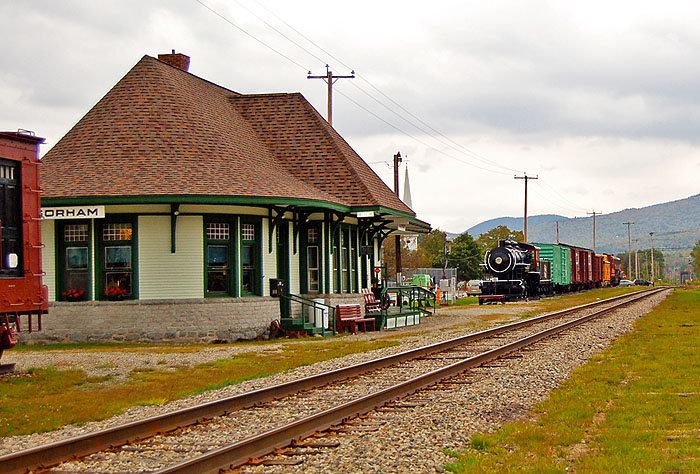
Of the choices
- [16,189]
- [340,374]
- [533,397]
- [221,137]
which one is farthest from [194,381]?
[221,137]

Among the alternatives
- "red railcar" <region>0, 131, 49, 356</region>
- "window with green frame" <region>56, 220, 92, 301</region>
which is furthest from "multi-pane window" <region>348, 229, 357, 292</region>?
"red railcar" <region>0, 131, 49, 356</region>

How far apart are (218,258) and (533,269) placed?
1191 inches

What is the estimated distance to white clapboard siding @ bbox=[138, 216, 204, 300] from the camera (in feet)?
68.2

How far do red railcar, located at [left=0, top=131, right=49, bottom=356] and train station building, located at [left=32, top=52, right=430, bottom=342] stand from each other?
19.3 feet

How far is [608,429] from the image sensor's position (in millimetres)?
8781

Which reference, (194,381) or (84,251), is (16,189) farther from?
Answer: (84,251)

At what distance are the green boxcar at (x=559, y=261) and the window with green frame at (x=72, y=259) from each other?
36.9 metres

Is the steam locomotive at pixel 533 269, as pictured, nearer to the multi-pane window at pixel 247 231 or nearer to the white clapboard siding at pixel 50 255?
the multi-pane window at pixel 247 231

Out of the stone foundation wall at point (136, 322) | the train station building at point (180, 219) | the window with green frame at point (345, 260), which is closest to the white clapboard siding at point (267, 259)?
the train station building at point (180, 219)

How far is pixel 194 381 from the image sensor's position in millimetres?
13461

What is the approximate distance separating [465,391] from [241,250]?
11215 millimetres

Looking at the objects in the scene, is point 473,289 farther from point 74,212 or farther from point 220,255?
point 74,212

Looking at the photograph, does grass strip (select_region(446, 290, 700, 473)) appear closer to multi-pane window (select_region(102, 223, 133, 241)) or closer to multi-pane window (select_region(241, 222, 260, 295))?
multi-pane window (select_region(241, 222, 260, 295))

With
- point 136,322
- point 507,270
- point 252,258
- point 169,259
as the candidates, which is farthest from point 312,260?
point 507,270
